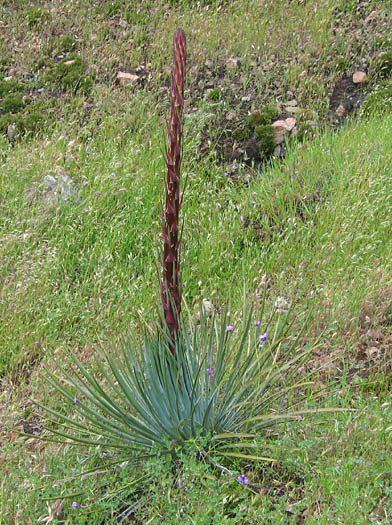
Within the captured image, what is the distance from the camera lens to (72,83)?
6703 millimetres

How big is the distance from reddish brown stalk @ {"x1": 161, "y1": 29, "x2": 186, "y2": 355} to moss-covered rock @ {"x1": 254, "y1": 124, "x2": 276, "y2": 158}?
330cm

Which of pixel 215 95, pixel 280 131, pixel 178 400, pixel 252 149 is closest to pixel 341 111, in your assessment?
pixel 280 131

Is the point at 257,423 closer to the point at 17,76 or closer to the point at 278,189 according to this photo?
the point at 278,189

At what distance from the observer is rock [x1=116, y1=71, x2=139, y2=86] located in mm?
6547

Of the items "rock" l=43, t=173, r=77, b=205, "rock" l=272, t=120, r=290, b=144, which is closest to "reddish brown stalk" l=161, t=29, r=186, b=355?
"rock" l=43, t=173, r=77, b=205

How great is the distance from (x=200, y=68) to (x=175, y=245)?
15.0 ft

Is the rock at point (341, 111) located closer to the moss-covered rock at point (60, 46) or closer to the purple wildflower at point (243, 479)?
the moss-covered rock at point (60, 46)

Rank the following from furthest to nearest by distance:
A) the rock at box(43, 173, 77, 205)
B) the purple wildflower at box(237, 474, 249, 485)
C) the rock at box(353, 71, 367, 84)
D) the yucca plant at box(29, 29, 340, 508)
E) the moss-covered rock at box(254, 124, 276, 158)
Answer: the rock at box(353, 71, 367, 84) < the moss-covered rock at box(254, 124, 276, 158) < the rock at box(43, 173, 77, 205) < the yucca plant at box(29, 29, 340, 508) < the purple wildflower at box(237, 474, 249, 485)

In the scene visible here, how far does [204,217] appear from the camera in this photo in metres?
4.97

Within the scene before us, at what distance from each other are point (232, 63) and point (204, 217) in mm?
2316

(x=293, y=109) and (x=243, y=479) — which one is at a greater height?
A: (x=293, y=109)

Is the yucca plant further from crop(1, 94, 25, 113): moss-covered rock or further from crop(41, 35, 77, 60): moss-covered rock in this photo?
crop(41, 35, 77, 60): moss-covered rock

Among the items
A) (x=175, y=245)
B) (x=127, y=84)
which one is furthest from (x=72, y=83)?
(x=175, y=245)

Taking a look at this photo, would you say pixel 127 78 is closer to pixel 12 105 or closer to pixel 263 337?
pixel 12 105
